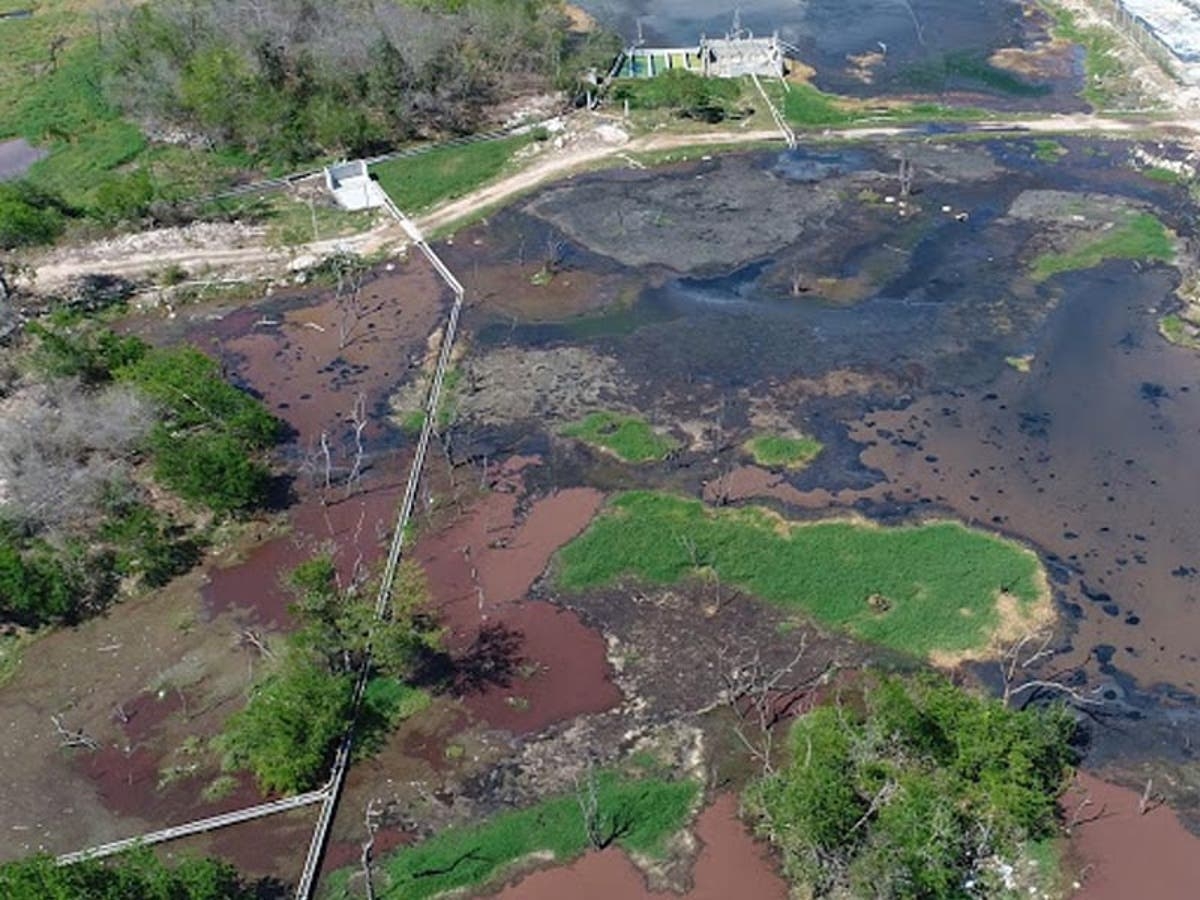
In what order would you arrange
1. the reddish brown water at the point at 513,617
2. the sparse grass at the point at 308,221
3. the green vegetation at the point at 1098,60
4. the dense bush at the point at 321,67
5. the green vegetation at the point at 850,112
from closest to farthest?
1. the reddish brown water at the point at 513,617
2. the sparse grass at the point at 308,221
3. the dense bush at the point at 321,67
4. the green vegetation at the point at 850,112
5. the green vegetation at the point at 1098,60

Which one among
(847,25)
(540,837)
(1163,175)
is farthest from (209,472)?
(847,25)

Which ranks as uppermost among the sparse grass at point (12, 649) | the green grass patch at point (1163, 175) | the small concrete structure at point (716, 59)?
the small concrete structure at point (716, 59)

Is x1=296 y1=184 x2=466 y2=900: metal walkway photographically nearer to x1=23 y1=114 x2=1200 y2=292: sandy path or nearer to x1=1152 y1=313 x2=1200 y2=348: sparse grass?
x1=23 y1=114 x2=1200 y2=292: sandy path

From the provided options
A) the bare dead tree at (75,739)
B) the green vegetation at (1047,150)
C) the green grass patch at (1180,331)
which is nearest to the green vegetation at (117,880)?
the bare dead tree at (75,739)

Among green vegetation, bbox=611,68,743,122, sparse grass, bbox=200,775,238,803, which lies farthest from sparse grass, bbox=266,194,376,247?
sparse grass, bbox=200,775,238,803

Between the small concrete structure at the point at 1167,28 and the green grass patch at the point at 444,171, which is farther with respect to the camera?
the small concrete structure at the point at 1167,28

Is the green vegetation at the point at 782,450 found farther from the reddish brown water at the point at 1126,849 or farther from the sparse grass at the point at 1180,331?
the sparse grass at the point at 1180,331

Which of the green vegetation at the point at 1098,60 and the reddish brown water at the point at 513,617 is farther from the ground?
the green vegetation at the point at 1098,60
